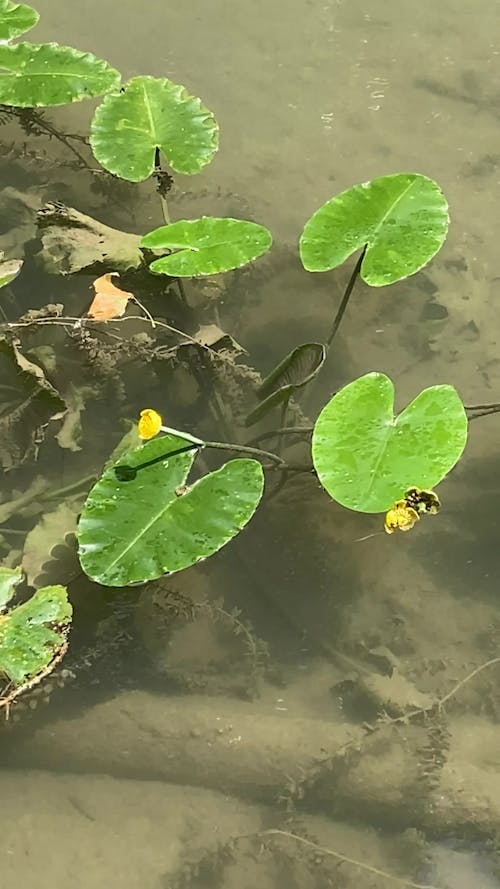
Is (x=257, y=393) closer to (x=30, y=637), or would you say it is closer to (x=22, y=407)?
(x=22, y=407)

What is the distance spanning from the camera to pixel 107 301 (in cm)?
171

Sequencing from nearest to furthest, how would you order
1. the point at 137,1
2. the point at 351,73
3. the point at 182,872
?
1. the point at 182,872
2. the point at 351,73
3. the point at 137,1

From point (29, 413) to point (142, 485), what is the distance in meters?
0.37

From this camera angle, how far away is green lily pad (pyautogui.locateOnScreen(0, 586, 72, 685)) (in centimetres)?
141

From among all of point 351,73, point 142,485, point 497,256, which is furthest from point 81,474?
point 351,73

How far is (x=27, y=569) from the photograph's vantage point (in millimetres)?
1531

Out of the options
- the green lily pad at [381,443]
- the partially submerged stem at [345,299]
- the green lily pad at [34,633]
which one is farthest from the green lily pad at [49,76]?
the green lily pad at [34,633]

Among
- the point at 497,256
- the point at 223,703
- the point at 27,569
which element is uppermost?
the point at 497,256

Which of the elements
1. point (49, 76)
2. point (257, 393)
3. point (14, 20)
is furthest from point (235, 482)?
point (14, 20)

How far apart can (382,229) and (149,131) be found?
56 cm

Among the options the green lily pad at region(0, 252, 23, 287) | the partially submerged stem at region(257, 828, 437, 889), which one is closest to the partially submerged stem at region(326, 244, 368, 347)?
the green lily pad at region(0, 252, 23, 287)

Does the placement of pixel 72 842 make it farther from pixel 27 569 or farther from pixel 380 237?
pixel 380 237

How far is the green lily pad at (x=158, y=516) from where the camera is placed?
4.47 ft

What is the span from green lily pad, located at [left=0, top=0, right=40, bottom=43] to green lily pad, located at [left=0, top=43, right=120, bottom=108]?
2.4 inches
